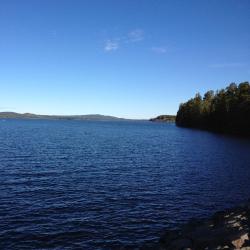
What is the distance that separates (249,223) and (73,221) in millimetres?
14316

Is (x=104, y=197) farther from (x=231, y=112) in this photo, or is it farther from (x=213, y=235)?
(x=231, y=112)

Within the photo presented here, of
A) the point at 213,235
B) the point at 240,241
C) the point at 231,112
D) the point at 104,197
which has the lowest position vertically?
the point at 104,197

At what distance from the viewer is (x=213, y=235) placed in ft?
72.4

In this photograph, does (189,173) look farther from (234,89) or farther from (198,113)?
(198,113)

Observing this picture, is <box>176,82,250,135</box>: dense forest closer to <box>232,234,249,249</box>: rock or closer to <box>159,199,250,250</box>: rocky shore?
<box>159,199,250,250</box>: rocky shore

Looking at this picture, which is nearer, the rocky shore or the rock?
the rock

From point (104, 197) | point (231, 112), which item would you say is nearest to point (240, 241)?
point (104, 197)

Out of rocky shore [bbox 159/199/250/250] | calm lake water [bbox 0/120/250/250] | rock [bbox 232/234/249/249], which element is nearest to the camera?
rock [bbox 232/234/249/249]

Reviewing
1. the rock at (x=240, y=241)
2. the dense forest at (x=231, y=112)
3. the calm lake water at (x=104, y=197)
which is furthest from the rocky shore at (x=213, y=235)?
the dense forest at (x=231, y=112)

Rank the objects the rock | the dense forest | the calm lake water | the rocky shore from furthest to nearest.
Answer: the dense forest → the calm lake water → the rocky shore → the rock

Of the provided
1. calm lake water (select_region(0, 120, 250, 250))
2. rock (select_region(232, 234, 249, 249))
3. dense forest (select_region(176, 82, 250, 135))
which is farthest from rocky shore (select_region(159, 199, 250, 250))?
dense forest (select_region(176, 82, 250, 135))

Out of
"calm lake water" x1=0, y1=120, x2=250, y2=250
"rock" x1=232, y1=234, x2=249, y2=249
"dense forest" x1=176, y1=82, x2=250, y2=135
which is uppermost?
"dense forest" x1=176, y1=82, x2=250, y2=135

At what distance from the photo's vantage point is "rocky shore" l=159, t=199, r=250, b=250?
19031 mm

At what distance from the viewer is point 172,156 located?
72.1 m
